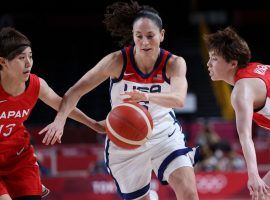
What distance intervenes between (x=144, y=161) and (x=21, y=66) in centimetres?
132

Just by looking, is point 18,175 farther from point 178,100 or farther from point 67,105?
point 178,100

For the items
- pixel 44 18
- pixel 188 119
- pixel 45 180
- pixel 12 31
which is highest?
pixel 12 31

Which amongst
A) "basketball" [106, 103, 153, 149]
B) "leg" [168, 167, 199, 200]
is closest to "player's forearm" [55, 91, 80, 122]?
"basketball" [106, 103, 153, 149]

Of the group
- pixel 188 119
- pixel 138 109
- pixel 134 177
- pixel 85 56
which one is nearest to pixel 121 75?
pixel 138 109

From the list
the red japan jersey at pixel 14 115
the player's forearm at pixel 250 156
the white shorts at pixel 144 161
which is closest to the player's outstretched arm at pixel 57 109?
the red japan jersey at pixel 14 115

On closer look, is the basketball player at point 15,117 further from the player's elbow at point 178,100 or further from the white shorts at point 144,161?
the player's elbow at point 178,100

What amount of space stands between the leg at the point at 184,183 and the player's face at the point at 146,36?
3.28 ft

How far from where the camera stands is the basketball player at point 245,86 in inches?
170

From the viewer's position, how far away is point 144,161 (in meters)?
5.37

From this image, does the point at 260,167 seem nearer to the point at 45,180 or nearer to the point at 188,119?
the point at 45,180

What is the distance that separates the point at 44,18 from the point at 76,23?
3.73 feet

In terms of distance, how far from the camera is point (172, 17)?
20453mm

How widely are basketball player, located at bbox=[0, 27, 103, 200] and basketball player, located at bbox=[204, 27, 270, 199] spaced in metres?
1.49

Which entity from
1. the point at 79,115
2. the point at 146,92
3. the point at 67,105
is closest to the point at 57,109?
the point at 67,105
